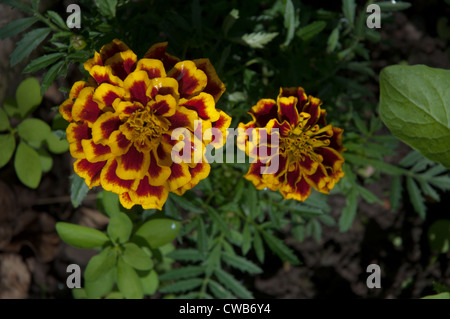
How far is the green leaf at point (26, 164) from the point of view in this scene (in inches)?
89.0

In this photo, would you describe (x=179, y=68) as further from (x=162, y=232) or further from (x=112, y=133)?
(x=162, y=232)

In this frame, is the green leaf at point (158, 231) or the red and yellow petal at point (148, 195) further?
the green leaf at point (158, 231)

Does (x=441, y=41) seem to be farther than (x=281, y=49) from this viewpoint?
Yes

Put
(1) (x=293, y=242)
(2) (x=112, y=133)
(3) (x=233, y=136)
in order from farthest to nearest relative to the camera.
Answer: (1) (x=293, y=242)
(3) (x=233, y=136)
(2) (x=112, y=133)

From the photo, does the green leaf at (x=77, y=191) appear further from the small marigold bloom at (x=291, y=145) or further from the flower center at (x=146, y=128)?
the small marigold bloom at (x=291, y=145)

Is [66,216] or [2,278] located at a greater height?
[66,216]

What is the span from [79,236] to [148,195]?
0.78m

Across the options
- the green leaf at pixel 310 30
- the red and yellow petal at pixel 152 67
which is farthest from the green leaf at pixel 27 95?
the green leaf at pixel 310 30

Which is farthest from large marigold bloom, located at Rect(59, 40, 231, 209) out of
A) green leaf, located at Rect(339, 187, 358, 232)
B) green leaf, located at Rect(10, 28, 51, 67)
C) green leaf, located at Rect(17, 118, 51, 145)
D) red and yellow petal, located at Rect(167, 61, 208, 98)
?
green leaf, located at Rect(339, 187, 358, 232)

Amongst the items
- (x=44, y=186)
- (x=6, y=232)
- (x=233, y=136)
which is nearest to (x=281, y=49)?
(x=233, y=136)

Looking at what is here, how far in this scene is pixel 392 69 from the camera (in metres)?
1.49

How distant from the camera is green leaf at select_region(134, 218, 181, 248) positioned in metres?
2.05

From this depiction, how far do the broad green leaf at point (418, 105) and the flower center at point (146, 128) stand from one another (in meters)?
0.83

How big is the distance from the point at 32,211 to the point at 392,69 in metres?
2.56
